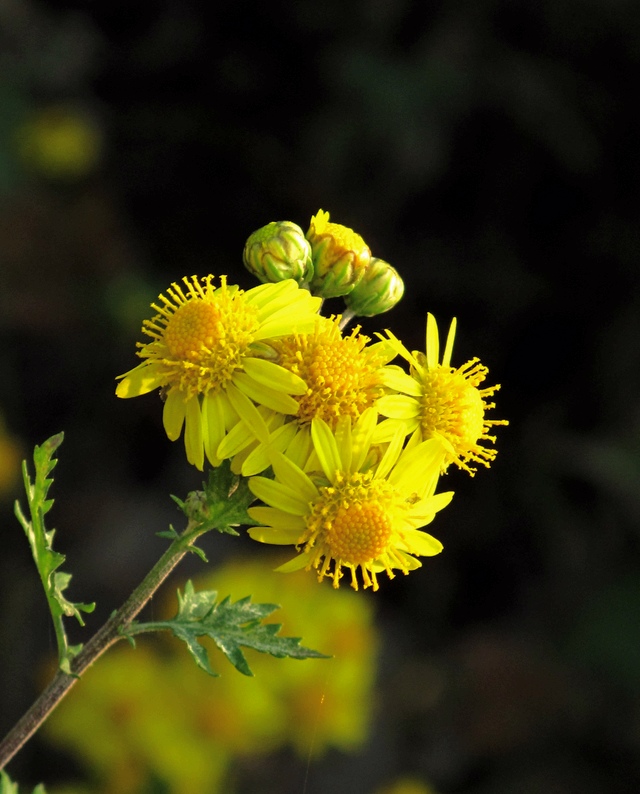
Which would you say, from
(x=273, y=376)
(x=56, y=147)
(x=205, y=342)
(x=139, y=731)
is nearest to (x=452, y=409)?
(x=273, y=376)

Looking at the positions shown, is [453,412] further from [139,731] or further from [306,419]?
[139,731]

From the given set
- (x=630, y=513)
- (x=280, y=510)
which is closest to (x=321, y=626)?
(x=280, y=510)

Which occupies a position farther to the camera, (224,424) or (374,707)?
(374,707)

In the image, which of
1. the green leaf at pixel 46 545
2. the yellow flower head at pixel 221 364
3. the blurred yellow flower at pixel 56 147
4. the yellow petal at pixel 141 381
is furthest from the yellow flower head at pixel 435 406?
the blurred yellow flower at pixel 56 147

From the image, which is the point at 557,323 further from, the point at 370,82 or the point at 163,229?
the point at 163,229

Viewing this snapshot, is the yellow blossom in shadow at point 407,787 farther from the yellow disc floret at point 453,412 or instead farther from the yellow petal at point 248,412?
the yellow petal at point 248,412

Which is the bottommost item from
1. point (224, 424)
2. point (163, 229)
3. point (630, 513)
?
point (630, 513)

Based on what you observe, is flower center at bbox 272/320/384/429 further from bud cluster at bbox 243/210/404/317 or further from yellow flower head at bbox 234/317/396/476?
bud cluster at bbox 243/210/404/317
